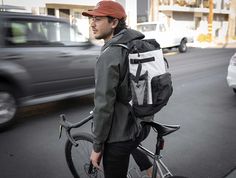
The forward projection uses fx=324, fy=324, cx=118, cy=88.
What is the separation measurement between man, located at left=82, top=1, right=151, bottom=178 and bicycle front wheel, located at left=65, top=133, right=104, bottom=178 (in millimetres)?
645

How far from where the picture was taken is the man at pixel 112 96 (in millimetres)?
1973

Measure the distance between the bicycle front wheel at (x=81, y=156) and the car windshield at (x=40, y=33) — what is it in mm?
2783

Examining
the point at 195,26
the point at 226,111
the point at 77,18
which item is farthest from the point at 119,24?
the point at 195,26

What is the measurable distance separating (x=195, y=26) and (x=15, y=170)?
32866 mm

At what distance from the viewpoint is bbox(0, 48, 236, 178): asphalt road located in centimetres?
384

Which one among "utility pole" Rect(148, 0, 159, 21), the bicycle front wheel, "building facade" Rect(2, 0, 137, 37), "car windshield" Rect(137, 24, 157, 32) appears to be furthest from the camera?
"utility pole" Rect(148, 0, 159, 21)

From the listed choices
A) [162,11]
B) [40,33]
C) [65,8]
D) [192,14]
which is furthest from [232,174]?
[192,14]

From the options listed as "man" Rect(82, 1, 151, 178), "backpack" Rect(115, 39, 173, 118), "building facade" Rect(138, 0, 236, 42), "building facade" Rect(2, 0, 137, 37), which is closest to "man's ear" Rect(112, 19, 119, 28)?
"man" Rect(82, 1, 151, 178)

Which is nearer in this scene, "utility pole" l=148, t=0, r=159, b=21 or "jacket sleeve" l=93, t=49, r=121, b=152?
"jacket sleeve" l=93, t=49, r=121, b=152

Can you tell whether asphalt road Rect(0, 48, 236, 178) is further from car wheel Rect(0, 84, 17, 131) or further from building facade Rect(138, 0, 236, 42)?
building facade Rect(138, 0, 236, 42)

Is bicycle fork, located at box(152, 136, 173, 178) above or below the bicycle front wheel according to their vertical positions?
above

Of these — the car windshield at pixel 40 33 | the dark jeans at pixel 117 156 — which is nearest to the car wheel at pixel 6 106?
the car windshield at pixel 40 33

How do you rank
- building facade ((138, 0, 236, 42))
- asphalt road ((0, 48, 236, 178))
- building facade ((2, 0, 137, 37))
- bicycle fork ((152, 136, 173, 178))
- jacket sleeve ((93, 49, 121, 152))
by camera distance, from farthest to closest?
building facade ((138, 0, 236, 42)) → building facade ((2, 0, 137, 37)) → asphalt road ((0, 48, 236, 178)) → bicycle fork ((152, 136, 173, 178)) → jacket sleeve ((93, 49, 121, 152))

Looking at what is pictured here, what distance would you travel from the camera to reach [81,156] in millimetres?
3100
